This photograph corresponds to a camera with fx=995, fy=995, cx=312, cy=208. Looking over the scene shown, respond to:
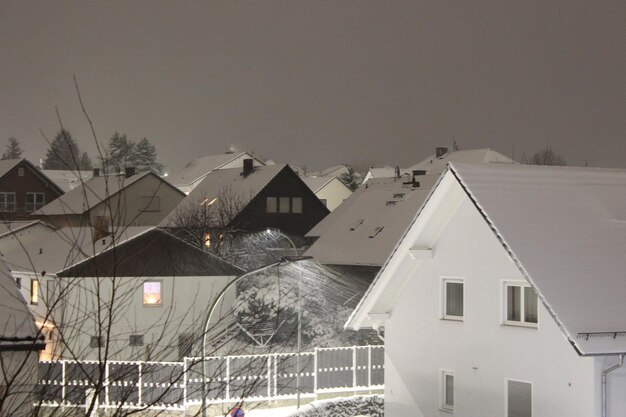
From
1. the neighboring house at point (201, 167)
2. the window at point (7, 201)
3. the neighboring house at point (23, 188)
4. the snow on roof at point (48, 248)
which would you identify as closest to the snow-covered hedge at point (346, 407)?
the snow on roof at point (48, 248)

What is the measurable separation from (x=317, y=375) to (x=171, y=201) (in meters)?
63.9

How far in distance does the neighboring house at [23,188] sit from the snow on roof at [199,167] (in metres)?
17.7

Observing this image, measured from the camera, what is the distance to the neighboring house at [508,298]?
16891 millimetres

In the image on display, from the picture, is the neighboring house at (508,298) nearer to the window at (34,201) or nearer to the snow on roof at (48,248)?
the snow on roof at (48,248)

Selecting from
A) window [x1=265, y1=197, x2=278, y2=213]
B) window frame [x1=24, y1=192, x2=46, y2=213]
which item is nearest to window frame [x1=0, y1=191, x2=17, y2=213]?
window frame [x1=24, y1=192, x2=46, y2=213]

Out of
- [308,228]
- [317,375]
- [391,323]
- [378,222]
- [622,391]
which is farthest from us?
[308,228]

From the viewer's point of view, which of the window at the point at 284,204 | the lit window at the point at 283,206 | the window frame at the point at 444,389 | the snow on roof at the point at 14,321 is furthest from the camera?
the lit window at the point at 283,206

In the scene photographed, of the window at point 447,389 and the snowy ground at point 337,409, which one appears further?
the snowy ground at point 337,409

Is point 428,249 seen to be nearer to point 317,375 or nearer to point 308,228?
point 317,375

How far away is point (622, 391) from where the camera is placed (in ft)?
56.1

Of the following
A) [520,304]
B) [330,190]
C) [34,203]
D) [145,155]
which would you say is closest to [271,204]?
[330,190]

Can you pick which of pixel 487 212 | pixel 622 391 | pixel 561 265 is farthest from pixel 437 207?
pixel 622 391

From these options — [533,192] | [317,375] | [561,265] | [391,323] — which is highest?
[533,192]

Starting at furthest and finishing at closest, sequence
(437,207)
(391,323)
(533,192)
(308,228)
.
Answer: (308,228) → (391,323) → (437,207) → (533,192)
